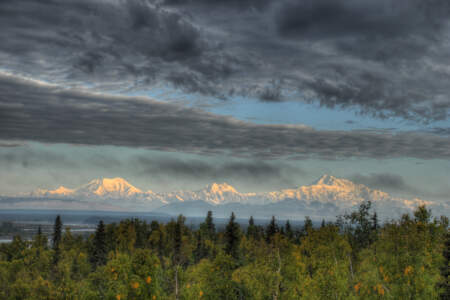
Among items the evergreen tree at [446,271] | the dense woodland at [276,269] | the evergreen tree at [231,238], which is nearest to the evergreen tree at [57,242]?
the dense woodland at [276,269]

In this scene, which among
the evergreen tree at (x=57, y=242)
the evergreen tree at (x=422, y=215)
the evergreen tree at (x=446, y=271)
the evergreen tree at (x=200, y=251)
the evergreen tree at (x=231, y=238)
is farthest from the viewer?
the evergreen tree at (x=200, y=251)

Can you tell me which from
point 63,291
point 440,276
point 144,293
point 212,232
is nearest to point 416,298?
point 440,276

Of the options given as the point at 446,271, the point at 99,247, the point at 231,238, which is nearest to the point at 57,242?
the point at 99,247

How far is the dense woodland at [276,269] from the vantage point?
4291cm

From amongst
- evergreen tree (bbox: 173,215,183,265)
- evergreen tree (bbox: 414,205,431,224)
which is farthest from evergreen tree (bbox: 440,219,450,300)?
evergreen tree (bbox: 173,215,183,265)

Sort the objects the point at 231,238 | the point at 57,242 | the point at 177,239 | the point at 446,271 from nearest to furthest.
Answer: the point at 446,271 → the point at 231,238 → the point at 177,239 → the point at 57,242

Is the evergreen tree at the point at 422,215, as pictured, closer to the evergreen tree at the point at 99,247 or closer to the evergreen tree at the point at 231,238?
the evergreen tree at the point at 231,238

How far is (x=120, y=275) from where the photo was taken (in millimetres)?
49000

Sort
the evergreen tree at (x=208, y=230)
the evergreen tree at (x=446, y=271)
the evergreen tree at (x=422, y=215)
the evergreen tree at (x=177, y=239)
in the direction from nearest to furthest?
1. the evergreen tree at (x=446, y=271)
2. the evergreen tree at (x=422, y=215)
3. the evergreen tree at (x=177, y=239)
4. the evergreen tree at (x=208, y=230)

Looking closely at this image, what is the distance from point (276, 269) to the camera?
63312mm

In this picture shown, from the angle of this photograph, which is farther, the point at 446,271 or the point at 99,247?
the point at 99,247

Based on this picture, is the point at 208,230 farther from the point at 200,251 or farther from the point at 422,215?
the point at 422,215

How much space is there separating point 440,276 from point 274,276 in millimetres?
24151

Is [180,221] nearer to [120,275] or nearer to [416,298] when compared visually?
[120,275]
